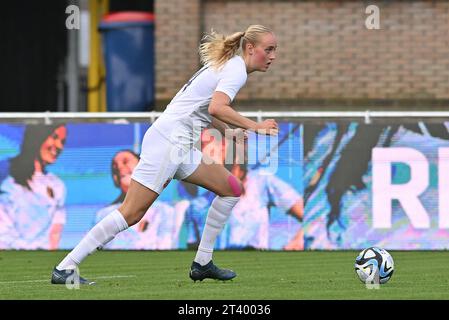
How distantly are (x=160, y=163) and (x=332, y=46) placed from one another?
1019 cm

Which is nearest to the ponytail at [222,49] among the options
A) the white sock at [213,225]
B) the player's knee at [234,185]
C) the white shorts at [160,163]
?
the white shorts at [160,163]

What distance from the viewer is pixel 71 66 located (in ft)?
83.4

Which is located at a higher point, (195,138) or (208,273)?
(195,138)

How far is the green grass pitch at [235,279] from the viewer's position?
9422 millimetres

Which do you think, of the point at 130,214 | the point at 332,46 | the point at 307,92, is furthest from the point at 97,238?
the point at 332,46

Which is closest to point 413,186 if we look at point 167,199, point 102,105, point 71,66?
point 167,199

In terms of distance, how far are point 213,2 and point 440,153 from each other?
5315 millimetres

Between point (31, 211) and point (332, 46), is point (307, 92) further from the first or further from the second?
point (31, 211)

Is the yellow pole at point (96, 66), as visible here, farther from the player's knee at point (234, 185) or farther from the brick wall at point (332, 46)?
the player's knee at point (234, 185)

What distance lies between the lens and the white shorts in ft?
33.0

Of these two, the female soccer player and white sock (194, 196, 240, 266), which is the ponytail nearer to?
the female soccer player

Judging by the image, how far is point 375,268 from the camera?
10203mm

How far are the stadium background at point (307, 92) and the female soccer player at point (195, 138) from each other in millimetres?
5572

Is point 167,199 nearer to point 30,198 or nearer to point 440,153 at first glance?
point 30,198
